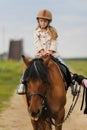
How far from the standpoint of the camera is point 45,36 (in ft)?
34.6

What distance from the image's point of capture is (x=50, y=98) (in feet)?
32.6

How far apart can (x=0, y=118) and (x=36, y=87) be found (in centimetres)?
655

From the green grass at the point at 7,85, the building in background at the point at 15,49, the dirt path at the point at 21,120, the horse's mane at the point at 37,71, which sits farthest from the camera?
the building in background at the point at 15,49

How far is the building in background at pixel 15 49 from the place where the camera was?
122312mm

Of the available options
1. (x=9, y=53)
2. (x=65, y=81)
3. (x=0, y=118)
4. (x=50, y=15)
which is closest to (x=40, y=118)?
(x=65, y=81)

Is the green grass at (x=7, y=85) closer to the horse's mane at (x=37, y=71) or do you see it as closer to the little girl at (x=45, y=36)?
the little girl at (x=45, y=36)

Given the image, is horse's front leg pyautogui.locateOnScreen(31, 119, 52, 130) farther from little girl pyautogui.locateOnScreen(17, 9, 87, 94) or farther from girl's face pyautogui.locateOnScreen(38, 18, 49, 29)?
girl's face pyautogui.locateOnScreen(38, 18, 49, 29)

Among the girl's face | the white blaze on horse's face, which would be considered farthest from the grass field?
the white blaze on horse's face

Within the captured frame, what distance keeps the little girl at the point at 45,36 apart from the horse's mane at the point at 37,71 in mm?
750

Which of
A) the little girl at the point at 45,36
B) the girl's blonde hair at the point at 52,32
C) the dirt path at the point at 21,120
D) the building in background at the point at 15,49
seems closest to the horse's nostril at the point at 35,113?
the little girl at the point at 45,36

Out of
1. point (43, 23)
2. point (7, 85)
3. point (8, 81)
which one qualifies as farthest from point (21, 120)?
point (8, 81)

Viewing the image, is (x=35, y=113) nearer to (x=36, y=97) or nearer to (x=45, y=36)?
(x=36, y=97)

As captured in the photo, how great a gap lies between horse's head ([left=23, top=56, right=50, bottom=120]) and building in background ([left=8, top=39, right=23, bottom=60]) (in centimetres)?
11242

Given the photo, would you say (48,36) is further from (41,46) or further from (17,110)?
(17,110)
